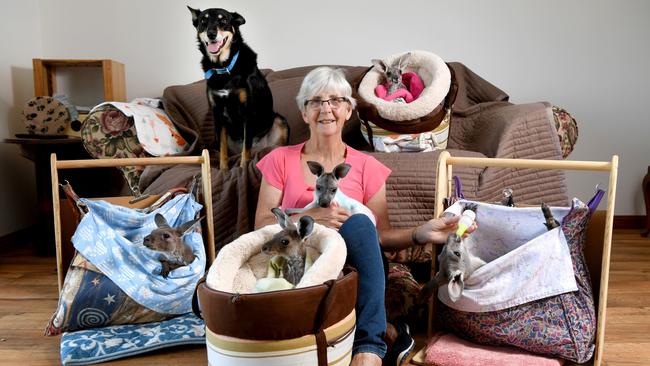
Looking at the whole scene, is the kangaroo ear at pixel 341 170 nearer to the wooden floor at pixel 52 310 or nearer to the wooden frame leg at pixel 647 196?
the wooden floor at pixel 52 310

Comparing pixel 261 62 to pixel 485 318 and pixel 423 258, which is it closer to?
pixel 423 258

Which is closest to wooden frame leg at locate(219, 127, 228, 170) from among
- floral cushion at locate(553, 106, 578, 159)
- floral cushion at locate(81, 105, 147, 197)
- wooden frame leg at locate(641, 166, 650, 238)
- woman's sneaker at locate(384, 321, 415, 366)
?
floral cushion at locate(81, 105, 147, 197)

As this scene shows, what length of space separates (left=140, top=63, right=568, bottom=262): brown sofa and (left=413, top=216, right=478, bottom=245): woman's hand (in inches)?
13.8

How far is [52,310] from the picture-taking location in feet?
6.31

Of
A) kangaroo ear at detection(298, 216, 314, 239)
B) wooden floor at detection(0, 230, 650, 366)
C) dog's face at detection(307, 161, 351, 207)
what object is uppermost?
dog's face at detection(307, 161, 351, 207)

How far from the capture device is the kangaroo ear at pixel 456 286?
1431 mm

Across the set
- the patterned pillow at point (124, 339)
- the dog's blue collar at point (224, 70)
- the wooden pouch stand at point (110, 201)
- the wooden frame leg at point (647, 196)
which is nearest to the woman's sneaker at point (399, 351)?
the patterned pillow at point (124, 339)

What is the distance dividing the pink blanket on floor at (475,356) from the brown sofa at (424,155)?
15.7 inches

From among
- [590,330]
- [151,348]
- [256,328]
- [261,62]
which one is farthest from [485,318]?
[261,62]

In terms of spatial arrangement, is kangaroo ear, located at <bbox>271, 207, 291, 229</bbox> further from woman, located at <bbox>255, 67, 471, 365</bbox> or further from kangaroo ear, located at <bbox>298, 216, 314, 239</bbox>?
woman, located at <bbox>255, 67, 471, 365</bbox>

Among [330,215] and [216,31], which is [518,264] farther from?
[216,31]

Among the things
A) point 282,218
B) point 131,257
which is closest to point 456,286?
point 282,218

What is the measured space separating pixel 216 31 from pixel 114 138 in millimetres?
640

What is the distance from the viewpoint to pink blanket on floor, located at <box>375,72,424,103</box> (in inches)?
84.4
